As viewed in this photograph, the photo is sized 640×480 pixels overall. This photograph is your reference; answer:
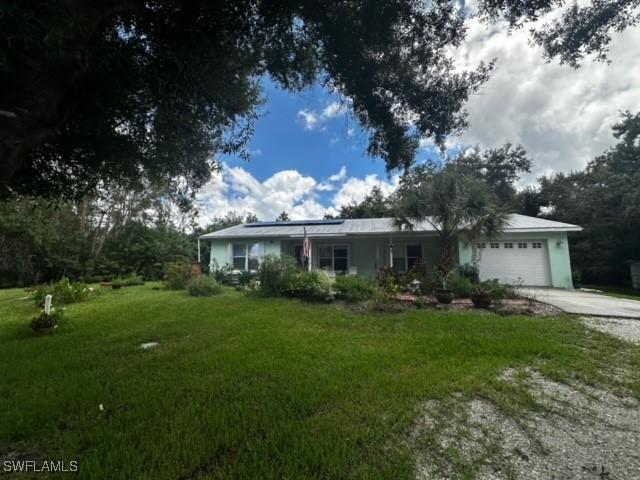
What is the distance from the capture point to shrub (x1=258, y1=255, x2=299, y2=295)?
9.90 meters

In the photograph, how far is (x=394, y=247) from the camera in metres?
15.3

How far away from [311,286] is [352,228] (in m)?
6.77

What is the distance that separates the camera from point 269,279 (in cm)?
1014

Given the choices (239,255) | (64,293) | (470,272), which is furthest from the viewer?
(239,255)

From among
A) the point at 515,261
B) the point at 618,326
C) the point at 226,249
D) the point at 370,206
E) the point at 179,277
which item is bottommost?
the point at 618,326

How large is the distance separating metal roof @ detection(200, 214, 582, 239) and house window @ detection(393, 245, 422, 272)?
4.86 ft

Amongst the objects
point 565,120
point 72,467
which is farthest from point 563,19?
point 565,120

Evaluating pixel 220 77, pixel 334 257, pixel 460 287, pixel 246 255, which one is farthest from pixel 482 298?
pixel 246 255

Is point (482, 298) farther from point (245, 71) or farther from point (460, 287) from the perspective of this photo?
point (245, 71)

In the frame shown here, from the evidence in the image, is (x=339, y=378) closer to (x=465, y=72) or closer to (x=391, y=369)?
(x=391, y=369)

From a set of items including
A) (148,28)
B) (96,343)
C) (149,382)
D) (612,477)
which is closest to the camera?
(612,477)

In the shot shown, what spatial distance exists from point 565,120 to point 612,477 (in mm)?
16220

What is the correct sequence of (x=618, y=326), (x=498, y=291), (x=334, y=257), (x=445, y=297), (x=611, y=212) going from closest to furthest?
(x=618, y=326) < (x=445, y=297) < (x=498, y=291) < (x=611, y=212) < (x=334, y=257)

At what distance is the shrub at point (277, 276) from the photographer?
9.90 meters
